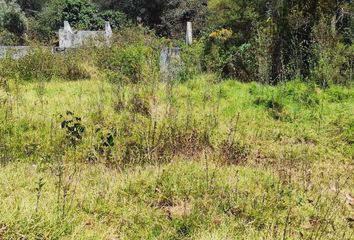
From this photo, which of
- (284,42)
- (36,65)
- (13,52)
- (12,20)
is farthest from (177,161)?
(12,20)

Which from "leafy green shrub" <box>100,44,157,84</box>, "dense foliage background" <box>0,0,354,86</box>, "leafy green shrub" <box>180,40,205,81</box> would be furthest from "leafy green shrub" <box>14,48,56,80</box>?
"dense foliage background" <box>0,0,354,86</box>

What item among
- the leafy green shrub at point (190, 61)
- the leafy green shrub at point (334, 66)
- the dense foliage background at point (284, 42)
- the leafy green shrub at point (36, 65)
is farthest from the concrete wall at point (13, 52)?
the leafy green shrub at point (334, 66)

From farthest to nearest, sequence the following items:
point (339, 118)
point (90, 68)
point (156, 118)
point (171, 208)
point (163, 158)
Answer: point (90, 68) → point (339, 118) → point (156, 118) → point (163, 158) → point (171, 208)

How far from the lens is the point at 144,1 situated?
108 ft

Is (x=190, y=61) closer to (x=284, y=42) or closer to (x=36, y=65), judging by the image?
(x=284, y=42)

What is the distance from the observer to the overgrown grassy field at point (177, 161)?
10.6 feet

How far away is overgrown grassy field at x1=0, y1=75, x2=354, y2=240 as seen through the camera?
10.6ft

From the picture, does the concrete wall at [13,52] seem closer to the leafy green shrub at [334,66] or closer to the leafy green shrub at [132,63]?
the leafy green shrub at [132,63]

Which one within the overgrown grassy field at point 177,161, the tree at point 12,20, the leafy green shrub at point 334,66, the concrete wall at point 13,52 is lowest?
the overgrown grassy field at point 177,161

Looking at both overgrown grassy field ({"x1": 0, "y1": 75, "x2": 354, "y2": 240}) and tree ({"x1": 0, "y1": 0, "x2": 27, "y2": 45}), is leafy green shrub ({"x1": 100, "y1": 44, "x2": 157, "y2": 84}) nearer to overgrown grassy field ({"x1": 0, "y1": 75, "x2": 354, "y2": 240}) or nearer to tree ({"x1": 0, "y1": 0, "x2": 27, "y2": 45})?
overgrown grassy field ({"x1": 0, "y1": 75, "x2": 354, "y2": 240})

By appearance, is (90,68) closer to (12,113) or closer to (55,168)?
(12,113)

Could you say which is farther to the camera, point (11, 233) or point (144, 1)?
point (144, 1)

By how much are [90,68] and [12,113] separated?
4.04m

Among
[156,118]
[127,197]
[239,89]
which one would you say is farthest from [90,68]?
[127,197]
